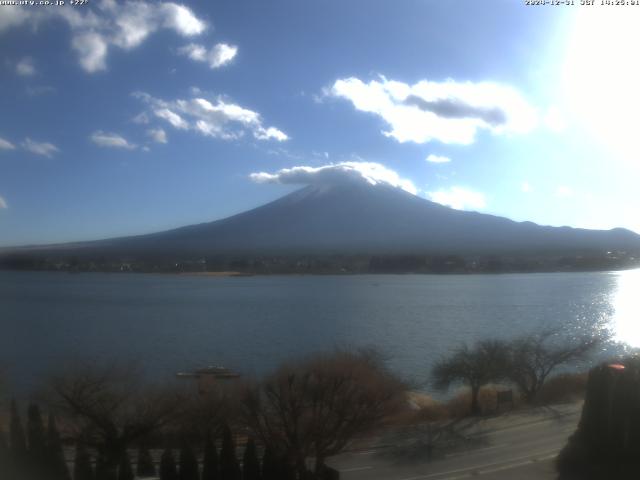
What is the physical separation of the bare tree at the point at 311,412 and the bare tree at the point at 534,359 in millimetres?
3509

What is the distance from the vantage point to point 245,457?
14.3 ft

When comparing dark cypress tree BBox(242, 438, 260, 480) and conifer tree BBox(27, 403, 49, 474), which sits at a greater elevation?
conifer tree BBox(27, 403, 49, 474)

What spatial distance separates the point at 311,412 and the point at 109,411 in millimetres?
1610

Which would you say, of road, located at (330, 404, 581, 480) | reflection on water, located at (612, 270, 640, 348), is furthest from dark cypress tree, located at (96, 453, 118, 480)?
reflection on water, located at (612, 270, 640, 348)

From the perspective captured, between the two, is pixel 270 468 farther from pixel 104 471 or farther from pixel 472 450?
pixel 472 450

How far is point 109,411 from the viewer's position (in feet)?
17.1

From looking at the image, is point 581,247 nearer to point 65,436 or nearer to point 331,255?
point 331,255

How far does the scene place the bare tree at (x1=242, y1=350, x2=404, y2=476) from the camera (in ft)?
16.3

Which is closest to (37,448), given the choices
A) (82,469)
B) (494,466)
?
(82,469)

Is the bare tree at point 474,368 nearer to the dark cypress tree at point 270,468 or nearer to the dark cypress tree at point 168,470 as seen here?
the dark cypress tree at point 270,468

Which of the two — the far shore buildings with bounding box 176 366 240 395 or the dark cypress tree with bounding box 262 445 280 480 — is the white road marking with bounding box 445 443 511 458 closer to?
the dark cypress tree with bounding box 262 445 280 480

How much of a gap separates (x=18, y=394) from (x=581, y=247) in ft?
97.6

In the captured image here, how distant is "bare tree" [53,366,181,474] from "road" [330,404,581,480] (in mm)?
1497

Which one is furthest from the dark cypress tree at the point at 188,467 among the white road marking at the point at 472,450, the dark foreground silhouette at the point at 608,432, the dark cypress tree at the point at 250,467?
the dark foreground silhouette at the point at 608,432
